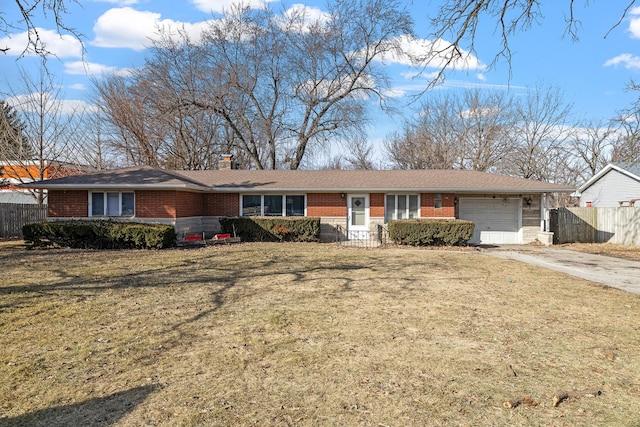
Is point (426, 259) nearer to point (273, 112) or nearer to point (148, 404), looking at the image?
point (148, 404)

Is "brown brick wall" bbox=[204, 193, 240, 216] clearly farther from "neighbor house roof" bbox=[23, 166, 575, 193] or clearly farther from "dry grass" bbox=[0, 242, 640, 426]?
Result: "dry grass" bbox=[0, 242, 640, 426]

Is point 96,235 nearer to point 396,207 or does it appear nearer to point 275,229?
point 275,229

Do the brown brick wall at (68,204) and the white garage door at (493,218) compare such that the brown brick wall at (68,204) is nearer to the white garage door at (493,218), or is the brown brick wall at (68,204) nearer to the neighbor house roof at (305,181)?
the neighbor house roof at (305,181)

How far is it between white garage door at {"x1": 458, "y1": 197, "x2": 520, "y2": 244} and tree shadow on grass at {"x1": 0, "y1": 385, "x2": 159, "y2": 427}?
17581mm

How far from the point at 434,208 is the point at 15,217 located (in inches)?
783

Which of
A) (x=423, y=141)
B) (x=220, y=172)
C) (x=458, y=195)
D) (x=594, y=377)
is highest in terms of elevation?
(x=423, y=141)

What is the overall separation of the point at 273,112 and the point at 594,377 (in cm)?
2954

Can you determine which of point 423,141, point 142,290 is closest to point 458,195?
point 142,290

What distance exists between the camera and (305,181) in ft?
64.3

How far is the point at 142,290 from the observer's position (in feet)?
26.1

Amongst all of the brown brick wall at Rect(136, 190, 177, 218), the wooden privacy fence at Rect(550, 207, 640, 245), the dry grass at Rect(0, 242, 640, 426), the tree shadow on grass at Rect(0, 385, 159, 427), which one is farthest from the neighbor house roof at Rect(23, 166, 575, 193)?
the tree shadow on grass at Rect(0, 385, 159, 427)

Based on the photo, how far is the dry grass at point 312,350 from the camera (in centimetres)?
353

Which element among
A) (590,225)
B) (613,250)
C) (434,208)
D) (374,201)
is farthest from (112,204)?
(590,225)

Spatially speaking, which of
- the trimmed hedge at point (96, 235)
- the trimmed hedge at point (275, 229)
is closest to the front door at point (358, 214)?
the trimmed hedge at point (275, 229)
